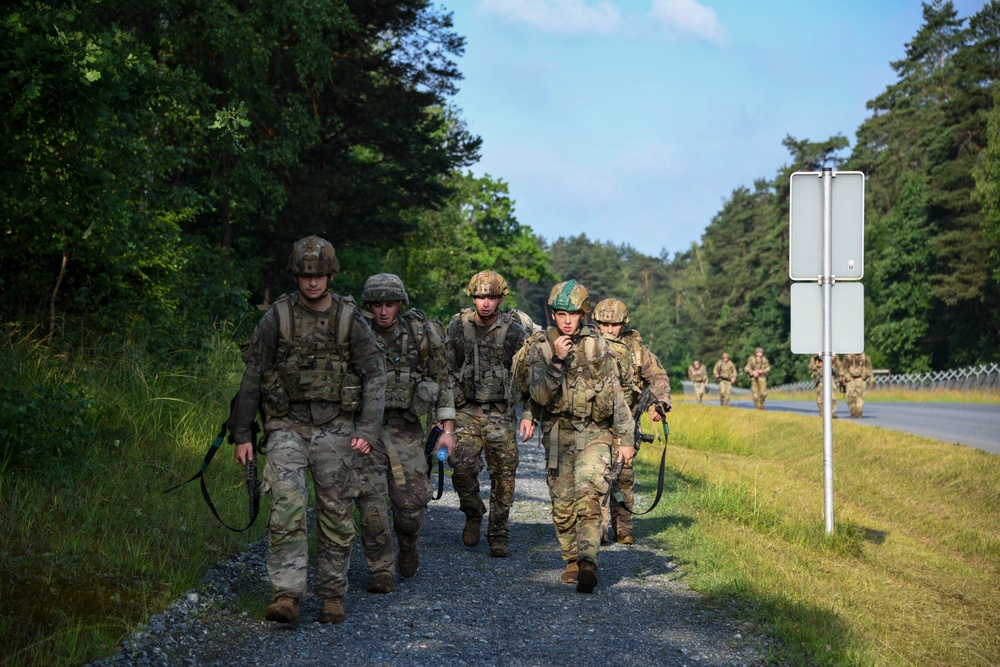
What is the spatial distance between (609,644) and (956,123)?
170 feet

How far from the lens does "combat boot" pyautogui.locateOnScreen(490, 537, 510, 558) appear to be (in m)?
8.16

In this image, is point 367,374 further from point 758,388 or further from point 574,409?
point 758,388

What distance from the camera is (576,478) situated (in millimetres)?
7434

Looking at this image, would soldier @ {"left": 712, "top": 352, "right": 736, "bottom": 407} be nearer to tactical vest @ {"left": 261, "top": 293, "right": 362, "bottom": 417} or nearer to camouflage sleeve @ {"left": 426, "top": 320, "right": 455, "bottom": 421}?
camouflage sleeve @ {"left": 426, "top": 320, "right": 455, "bottom": 421}

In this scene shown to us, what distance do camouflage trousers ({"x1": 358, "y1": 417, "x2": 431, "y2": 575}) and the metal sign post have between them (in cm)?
378

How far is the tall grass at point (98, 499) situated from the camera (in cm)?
539

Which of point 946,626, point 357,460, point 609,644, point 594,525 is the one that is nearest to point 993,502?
point 946,626

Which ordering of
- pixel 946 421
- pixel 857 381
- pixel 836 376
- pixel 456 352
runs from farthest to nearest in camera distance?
pixel 836 376, pixel 857 381, pixel 946 421, pixel 456 352

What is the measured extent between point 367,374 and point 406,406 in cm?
127

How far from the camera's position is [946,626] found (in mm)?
6898

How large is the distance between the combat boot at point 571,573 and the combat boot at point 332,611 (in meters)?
1.88

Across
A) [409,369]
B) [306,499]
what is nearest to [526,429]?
[409,369]

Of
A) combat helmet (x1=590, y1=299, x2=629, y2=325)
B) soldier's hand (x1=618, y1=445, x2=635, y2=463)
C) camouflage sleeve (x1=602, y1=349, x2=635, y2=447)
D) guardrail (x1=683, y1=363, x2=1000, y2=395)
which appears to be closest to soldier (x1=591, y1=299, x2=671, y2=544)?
combat helmet (x1=590, y1=299, x2=629, y2=325)

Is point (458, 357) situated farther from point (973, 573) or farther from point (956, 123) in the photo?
point (956, 123)
